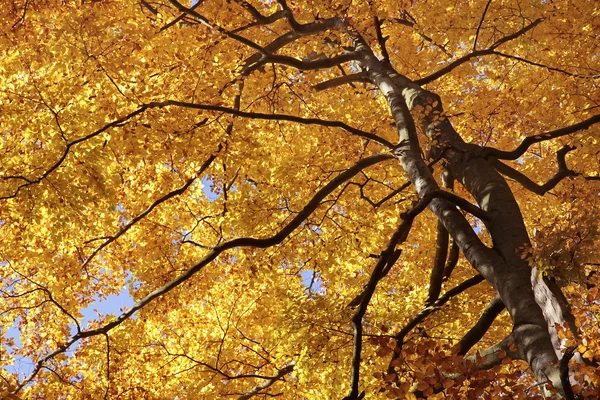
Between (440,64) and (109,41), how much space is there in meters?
8.83

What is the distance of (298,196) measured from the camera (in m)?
10.1

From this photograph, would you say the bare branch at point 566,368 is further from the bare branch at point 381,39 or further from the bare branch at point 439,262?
the bare branch at point 381,39

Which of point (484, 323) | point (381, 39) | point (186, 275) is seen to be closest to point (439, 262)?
point (484, 323)

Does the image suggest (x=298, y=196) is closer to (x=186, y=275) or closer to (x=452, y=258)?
(x=452, y=258)

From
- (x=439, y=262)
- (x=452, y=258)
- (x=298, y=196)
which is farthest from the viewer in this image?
(x=298, y=196)

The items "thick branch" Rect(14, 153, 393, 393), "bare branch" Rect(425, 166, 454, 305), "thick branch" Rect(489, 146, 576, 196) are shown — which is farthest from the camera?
"bare branch" Rect(425, 166, 454, 305)

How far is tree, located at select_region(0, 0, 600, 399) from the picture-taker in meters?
5.55

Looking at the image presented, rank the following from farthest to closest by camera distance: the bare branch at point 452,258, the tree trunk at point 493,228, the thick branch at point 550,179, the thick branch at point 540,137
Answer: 1. the bare branch at point 452,258
2. the thick branch at point 550,179
3. the thick branch at point 540,137
4. the tree trunk at point 493,228

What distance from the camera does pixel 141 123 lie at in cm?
884

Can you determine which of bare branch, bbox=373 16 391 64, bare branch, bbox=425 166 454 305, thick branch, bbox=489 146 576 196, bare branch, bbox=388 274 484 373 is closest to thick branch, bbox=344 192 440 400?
bare branch, bbox=388 274 484 373

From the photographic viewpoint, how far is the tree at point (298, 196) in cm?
555

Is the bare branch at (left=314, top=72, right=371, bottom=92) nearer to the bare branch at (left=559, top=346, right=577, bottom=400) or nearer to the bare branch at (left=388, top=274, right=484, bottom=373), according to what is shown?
the bare branch at (left=388, top=274, right=484, bottom=373)

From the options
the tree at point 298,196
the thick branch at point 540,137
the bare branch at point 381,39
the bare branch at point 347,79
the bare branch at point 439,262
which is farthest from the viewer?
the bare branch at point 347,79

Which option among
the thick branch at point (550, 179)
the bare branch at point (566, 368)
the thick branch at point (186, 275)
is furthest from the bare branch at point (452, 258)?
the bare branch at point (566, 368)
